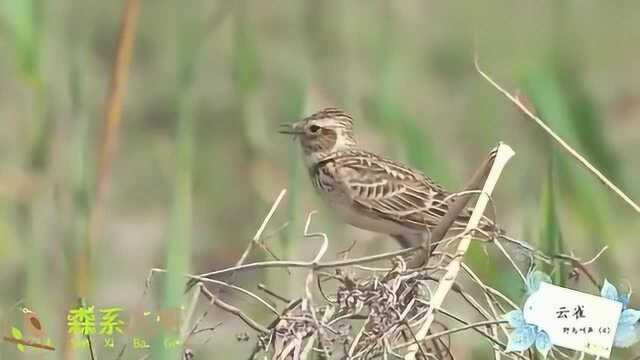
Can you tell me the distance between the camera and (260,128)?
61.7 inches

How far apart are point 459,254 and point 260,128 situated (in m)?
0.52

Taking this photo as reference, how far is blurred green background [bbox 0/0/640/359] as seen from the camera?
50.9 inches

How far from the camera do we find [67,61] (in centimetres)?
168

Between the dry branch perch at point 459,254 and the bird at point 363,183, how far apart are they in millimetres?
168

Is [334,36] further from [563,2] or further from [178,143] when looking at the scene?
[178,143]

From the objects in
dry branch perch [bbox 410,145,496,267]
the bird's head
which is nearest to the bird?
the bird's head

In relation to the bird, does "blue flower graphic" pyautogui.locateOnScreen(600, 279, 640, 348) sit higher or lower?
lower

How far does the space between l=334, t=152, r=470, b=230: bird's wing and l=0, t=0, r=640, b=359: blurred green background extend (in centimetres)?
2

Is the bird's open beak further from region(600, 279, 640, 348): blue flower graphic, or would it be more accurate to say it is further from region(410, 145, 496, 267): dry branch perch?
region(600, 279, 640, 348): blue flower graphic

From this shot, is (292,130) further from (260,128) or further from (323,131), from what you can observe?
(260,128)

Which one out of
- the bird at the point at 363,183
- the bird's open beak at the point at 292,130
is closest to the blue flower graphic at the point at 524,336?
the bird at the point at 363,183

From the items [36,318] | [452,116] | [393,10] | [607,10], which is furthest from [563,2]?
[36,318]

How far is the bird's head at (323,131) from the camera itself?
129 cm

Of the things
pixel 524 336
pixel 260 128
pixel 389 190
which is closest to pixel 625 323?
pixel 524 336
